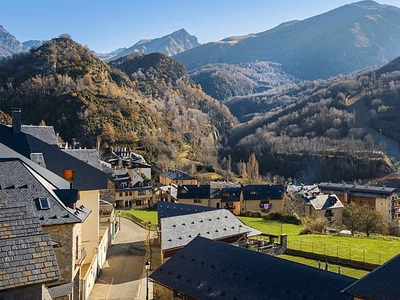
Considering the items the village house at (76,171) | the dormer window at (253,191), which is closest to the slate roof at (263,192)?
the dormer window at (253,191)

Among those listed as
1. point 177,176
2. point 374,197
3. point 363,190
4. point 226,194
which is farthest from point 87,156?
point 363,190

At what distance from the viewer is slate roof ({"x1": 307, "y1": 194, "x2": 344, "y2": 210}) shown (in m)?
64.4

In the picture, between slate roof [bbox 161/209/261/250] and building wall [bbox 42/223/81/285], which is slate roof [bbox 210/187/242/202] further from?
building wall [bbox 42/223/81/285]

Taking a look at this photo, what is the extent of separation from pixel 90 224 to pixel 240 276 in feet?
43.0

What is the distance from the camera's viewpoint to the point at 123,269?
3147cm

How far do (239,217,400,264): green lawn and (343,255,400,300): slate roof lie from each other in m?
20.1

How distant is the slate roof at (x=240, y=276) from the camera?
56.8 ft

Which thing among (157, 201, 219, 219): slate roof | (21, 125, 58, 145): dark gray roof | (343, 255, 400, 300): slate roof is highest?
(21, 125, 58, 145): dark gray roof

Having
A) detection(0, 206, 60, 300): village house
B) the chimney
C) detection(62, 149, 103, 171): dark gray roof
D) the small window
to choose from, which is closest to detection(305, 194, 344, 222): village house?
detection(62, 149, 103, 171): dark gray roof

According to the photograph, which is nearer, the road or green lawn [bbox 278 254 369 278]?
the road

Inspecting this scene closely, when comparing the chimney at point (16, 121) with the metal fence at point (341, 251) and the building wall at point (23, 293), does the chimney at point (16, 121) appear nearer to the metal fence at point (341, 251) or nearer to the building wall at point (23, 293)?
the building wall at point (23, 293)

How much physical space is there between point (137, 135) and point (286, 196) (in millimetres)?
59885

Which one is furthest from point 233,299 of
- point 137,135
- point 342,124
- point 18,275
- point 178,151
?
Answer: point 342,124

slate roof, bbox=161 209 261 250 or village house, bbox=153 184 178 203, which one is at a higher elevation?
slate roof, bbox=161 209 261 250
